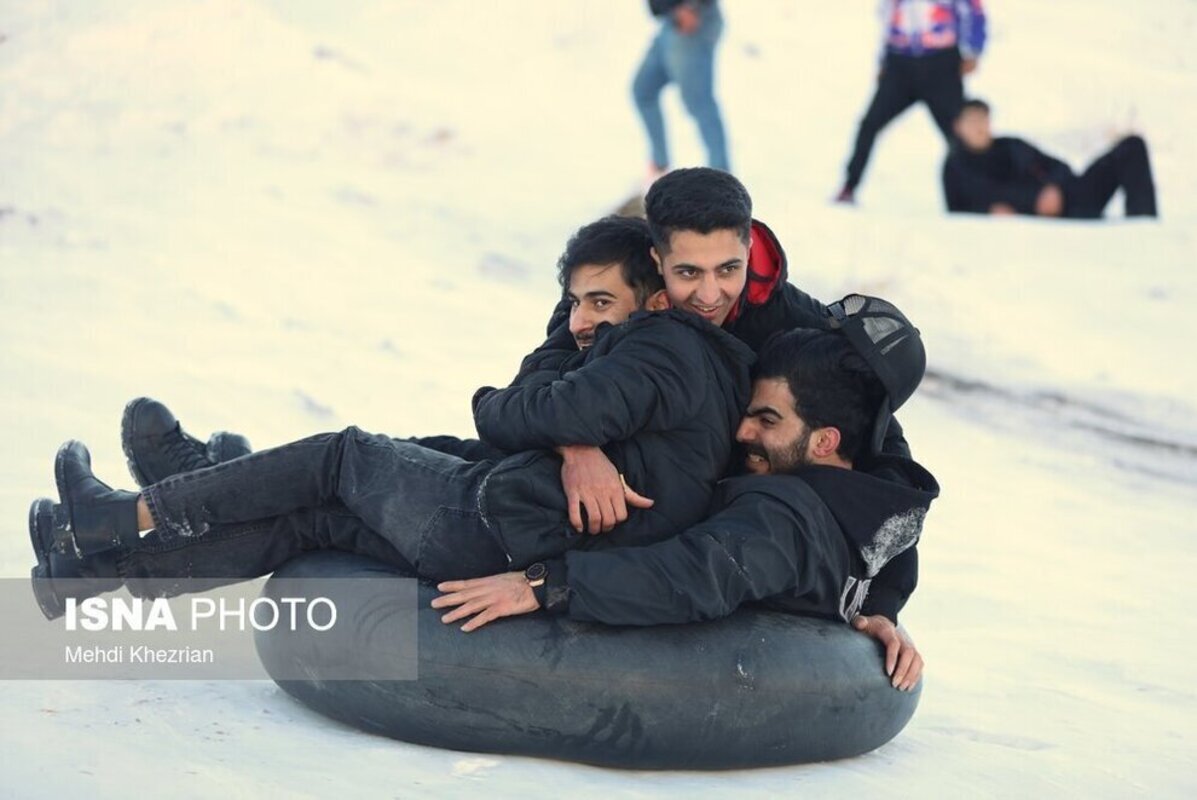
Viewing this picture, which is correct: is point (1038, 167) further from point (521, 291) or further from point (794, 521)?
point (794, 521)

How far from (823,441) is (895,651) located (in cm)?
54

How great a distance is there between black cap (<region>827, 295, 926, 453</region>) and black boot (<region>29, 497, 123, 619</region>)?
1931 millimetres

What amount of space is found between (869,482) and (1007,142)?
7.52 metres

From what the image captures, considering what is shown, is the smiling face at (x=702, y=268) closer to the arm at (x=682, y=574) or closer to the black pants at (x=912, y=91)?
the arm at (x=682, y=574)

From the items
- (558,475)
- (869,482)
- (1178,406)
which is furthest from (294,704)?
(1178,406)

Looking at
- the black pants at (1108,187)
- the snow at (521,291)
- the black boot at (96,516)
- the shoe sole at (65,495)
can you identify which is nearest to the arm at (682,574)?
the snow at (521,291)

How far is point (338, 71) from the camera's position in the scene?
475 inches

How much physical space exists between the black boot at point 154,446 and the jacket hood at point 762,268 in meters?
1.57

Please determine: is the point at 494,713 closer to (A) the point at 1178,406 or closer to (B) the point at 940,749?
(B) the point at 940,749

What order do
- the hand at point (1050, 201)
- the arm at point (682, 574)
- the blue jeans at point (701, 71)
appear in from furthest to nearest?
the hand at point (1050, 201) → the blue jeans at point (701, 71) → the arm at point (682, 574)

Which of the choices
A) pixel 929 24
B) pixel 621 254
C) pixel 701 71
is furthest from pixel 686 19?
pixel 621 254

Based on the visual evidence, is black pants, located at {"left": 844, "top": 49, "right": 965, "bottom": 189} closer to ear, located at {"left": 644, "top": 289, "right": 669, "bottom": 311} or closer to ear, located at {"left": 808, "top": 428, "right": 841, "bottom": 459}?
ear, located at {"left": 644, "top": 289, "right": 669, "bottom": 311}

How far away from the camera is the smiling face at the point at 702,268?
419 cm

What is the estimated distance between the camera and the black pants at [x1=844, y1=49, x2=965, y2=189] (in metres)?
10.7
